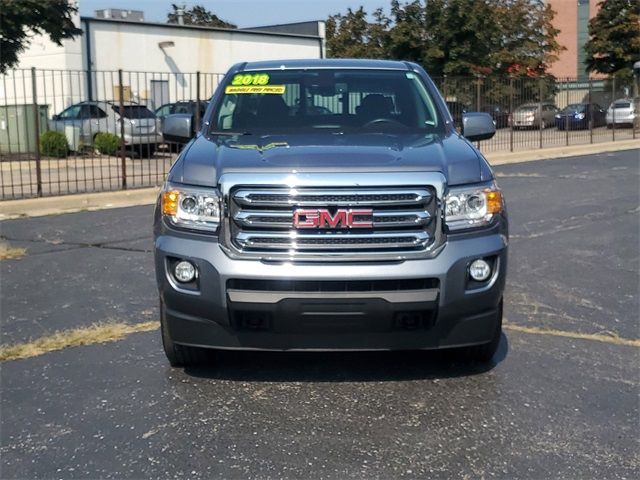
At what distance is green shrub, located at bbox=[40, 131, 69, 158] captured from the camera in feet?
59.1

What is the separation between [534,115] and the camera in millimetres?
23766

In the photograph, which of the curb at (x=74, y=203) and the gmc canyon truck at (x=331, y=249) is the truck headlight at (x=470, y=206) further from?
the curb at (x=74, y=203)

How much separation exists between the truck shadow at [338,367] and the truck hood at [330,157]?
1220 millimetres

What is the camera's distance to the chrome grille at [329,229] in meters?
3.99

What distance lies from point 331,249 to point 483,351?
4.25ft

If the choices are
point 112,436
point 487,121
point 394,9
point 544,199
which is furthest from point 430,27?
point 112,436

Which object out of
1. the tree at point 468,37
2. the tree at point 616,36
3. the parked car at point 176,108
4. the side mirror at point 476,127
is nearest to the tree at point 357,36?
the tree at point 468,37

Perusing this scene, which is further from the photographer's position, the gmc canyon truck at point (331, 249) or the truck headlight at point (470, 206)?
the truck headlight at point (470, 206)

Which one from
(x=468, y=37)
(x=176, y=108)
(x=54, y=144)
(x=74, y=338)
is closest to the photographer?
(x=74, y=338)

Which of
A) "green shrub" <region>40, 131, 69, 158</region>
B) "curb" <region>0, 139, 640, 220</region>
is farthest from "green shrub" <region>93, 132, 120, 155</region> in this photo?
"curb" <region>0, 139, 640, 220</region>

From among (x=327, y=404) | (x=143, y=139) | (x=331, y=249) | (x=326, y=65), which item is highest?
(x=326, y=65)

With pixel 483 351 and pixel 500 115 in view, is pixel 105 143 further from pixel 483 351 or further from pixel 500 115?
pixel 483 351

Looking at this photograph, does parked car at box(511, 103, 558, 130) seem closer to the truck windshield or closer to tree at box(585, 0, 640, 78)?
the truck windshield

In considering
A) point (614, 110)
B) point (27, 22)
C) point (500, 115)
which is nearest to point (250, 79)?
point (27, 22)
